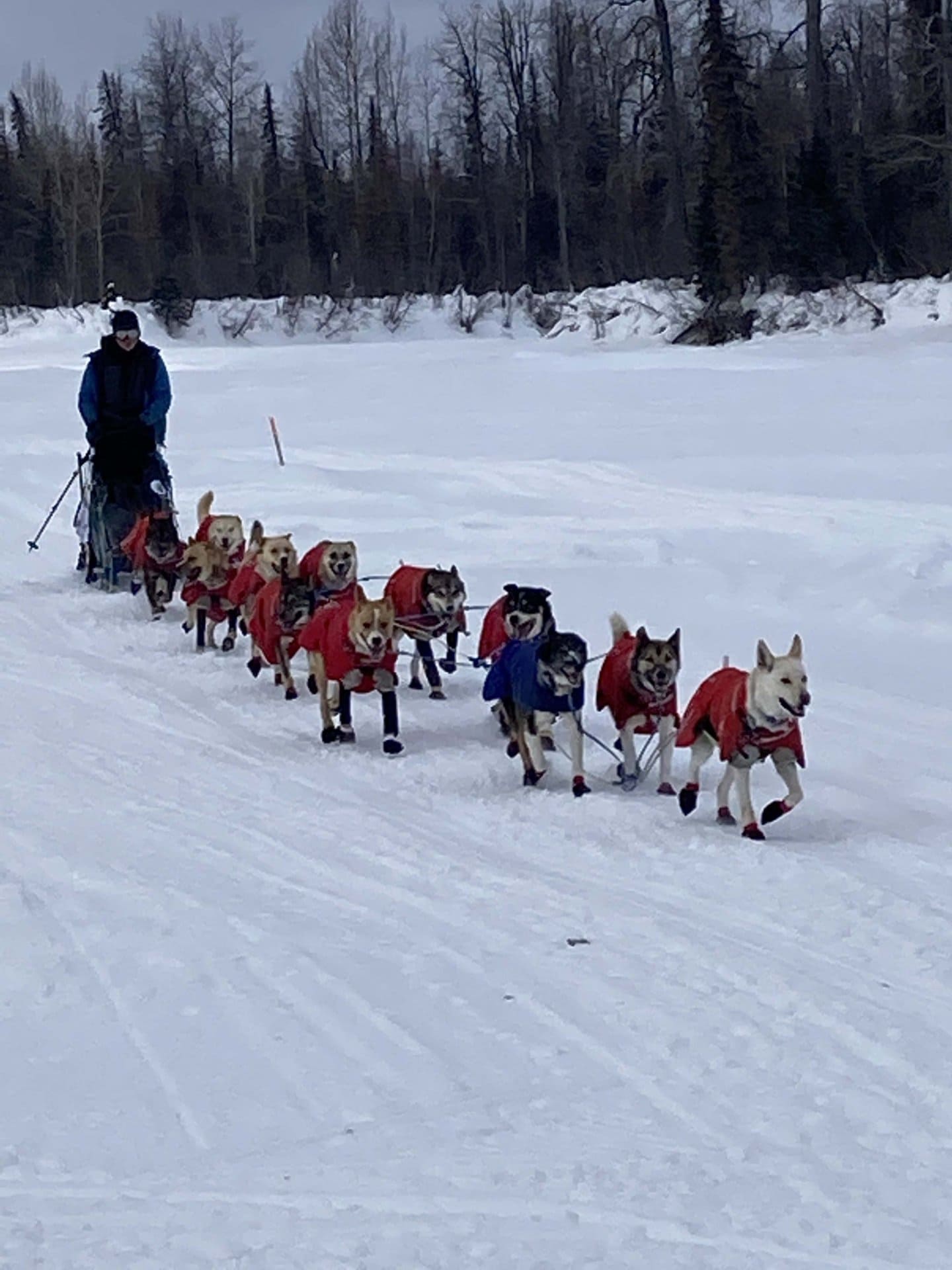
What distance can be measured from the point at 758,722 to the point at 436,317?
107 ft

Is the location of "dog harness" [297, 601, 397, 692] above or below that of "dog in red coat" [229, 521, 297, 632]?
below

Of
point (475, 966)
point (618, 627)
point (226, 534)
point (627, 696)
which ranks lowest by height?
point (475, 966)

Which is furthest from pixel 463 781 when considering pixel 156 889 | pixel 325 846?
pixel 156 889

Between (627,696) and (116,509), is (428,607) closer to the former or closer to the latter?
(627,696)

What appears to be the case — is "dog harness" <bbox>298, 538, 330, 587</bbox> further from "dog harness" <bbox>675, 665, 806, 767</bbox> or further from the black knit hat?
the black knit hat

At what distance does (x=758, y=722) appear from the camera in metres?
5.75

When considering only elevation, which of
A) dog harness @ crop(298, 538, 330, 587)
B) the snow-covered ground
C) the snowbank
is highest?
the snowbank

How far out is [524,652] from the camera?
21.7 feet

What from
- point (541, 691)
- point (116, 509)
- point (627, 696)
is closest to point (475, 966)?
point (541, 691)

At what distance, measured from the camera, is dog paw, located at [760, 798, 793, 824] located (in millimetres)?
5816

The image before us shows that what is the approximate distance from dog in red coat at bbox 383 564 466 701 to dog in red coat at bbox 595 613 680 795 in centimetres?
160

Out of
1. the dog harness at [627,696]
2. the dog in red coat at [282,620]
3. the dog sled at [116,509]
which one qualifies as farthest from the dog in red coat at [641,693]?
the dog sled at [116,509]

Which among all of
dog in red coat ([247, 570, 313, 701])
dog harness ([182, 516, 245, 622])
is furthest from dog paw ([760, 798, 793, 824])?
dog harness ([182, 516, 245, 622])

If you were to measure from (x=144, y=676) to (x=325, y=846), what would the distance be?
348cm
